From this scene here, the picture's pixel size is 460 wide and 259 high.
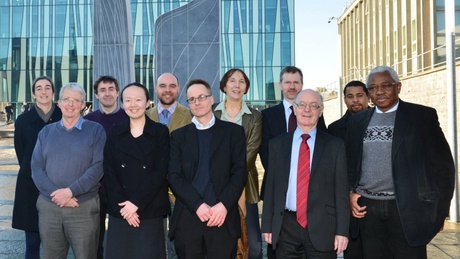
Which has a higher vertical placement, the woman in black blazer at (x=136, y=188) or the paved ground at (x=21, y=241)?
the woman in black blazer at (x=136, y=188)

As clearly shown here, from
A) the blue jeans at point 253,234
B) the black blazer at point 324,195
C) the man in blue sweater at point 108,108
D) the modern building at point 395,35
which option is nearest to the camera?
the black blazer at point 324,195

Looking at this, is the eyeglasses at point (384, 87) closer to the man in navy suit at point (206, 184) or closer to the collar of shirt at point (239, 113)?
the man in navy suit at point (206, 184)

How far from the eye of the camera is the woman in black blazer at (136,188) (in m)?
3.72

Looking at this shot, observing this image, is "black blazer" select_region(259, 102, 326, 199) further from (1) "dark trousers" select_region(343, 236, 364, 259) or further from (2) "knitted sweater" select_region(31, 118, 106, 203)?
(2) "knitted sweater" select_region(31, 118, 106, 203)

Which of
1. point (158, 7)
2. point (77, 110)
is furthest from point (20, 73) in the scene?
point (77, 110)

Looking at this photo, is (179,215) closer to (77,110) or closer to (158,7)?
(77,110)

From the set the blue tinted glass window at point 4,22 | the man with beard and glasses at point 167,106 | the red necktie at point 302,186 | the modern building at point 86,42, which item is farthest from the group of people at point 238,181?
the blue tinted glass window at point 4,22

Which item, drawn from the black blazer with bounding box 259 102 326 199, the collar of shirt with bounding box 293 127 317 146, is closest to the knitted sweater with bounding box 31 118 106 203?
the black blazer with bounding box 259 102 326 199

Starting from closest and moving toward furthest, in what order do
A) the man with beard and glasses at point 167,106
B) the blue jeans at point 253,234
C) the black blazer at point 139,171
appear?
the black blazer at point 139,171
the blue jeans at point 253,234
the man with beard and glasses at point 167,106

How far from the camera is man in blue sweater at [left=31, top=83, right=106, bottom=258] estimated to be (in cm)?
399

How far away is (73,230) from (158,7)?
133ft

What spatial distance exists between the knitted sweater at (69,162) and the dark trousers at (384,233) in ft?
7.51

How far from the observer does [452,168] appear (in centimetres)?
362

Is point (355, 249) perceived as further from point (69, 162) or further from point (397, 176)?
point (69, 162)
